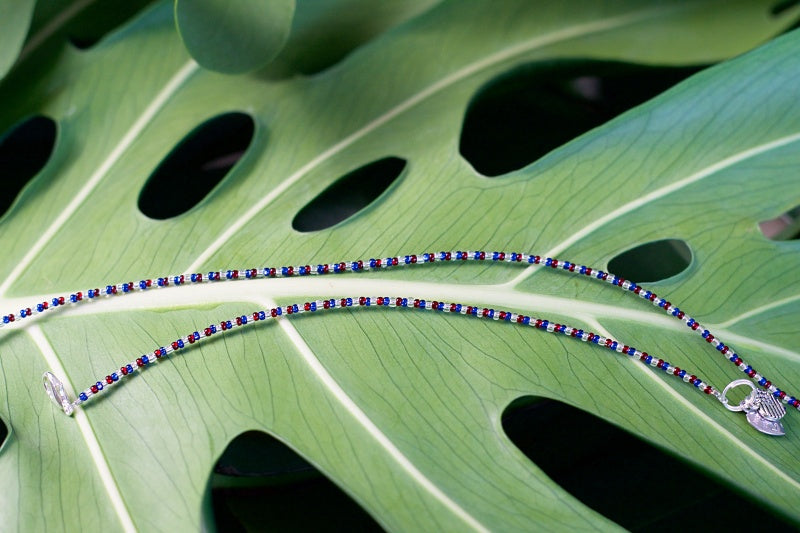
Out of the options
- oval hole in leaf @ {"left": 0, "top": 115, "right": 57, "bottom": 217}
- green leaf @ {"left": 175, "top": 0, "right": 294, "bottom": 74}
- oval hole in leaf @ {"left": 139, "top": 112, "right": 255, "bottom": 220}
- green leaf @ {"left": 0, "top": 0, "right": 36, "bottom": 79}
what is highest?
oval hole in leaf @ {"left": 0, "top": 115, "right": 57, "bottom": 217}

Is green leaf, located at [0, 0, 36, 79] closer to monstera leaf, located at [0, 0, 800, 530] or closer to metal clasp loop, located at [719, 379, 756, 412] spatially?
Result: monstera leaf, located at [0, 0, 800, 530]

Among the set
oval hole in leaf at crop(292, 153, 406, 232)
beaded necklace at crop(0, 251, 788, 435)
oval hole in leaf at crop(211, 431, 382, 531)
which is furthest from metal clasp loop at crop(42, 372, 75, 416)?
oval hole in leaf at crop(292, 153, 406, 232)

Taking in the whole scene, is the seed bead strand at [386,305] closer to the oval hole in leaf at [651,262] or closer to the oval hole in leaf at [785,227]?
the oval hole in leaf at [651,262]

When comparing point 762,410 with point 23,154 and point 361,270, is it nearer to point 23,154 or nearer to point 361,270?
point 361,270

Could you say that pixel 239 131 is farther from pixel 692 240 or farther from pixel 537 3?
pixel 692 240

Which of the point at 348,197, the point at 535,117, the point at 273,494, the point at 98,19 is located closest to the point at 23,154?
the point at 98,19

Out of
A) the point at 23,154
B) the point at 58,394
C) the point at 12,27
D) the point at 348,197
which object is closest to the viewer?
the point at 58,394
